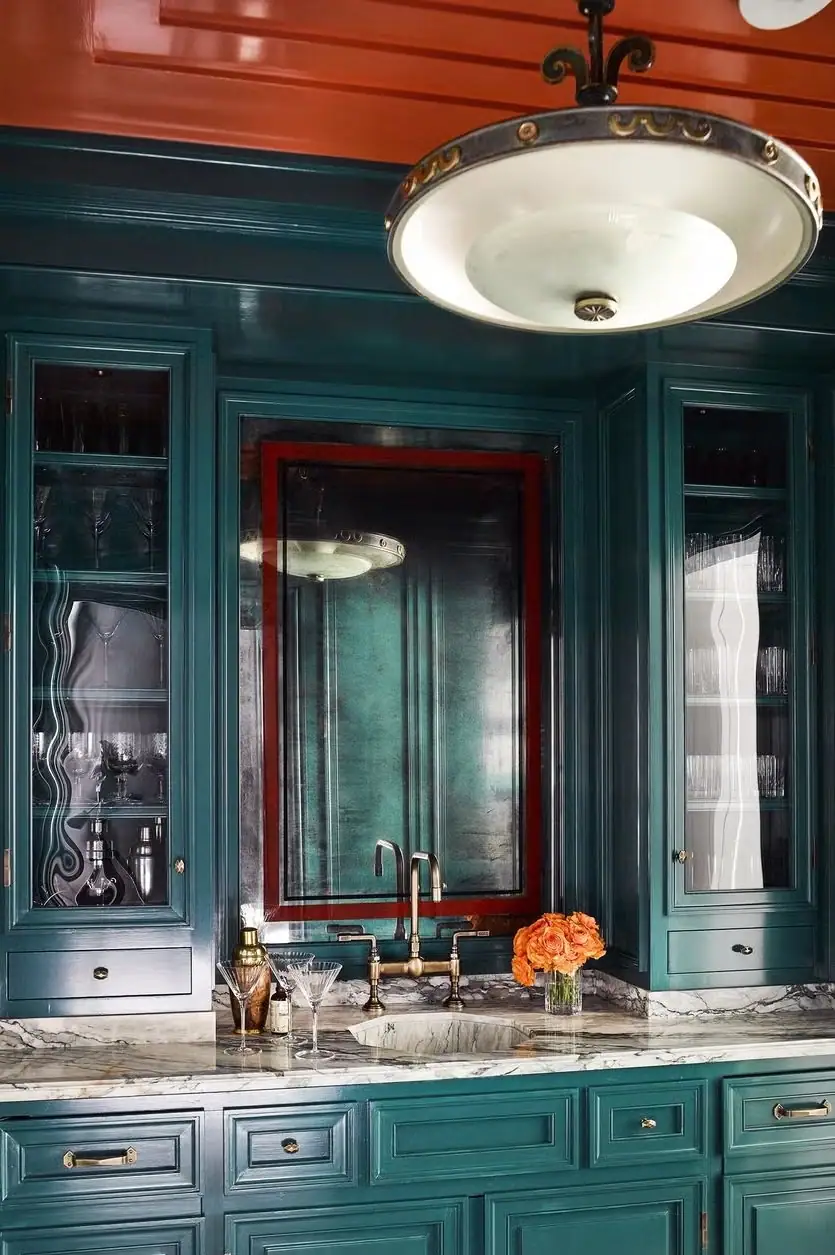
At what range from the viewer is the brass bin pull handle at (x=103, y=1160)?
2.35 metres

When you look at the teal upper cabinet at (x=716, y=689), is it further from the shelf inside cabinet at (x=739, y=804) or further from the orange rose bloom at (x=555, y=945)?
the orange rose bloom at (x=555, y=945)

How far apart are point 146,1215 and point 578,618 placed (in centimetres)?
172

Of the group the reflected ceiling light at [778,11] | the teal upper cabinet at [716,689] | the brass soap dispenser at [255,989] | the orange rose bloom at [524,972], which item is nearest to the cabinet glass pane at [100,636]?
the brass soap dispenser at [255,989]

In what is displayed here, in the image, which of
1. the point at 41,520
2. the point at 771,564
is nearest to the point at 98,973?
the point at 41,520

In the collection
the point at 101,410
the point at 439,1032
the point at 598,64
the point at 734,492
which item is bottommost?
the point at 439,1032

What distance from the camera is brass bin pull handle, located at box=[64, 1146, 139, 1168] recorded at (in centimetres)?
235

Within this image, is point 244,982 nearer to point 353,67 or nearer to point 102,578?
point 102,578

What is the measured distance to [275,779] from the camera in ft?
10.1

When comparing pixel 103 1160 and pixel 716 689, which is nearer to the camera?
pixel 103 1160

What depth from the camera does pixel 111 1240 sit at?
237cm

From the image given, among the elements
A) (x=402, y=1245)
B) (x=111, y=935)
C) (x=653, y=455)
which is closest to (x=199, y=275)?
(x=653, y=455)

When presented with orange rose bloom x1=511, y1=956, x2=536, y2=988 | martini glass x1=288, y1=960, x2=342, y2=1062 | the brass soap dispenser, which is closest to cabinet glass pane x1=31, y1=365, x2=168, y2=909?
the brass soap dispenser

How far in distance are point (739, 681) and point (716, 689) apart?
63mm

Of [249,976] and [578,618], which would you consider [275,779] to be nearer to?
[249,976]
